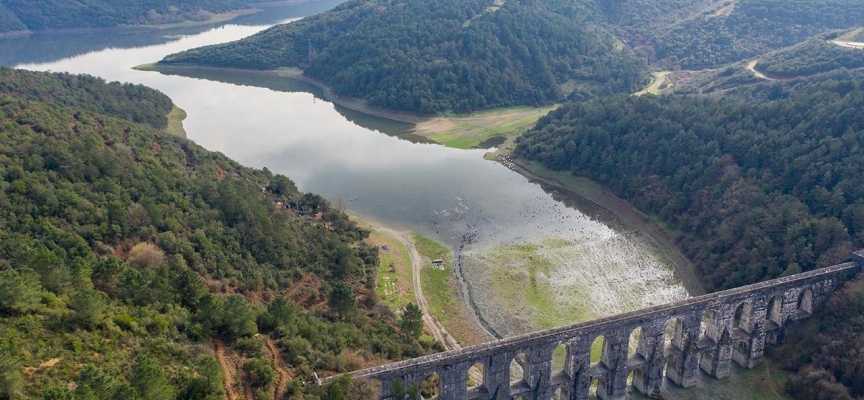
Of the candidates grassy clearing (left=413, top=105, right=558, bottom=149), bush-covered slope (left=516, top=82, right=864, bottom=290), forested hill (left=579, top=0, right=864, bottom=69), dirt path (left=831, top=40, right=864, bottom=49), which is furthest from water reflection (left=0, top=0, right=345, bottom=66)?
dirt path (left=831, top=40, right=864, bottom=49)

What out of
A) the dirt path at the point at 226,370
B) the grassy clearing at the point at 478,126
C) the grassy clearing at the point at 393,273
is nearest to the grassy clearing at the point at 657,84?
the grassy clearing at the point at 478,126

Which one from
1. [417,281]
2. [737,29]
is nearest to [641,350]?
[417,281]

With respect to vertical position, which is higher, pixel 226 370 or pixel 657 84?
pixel 657 84

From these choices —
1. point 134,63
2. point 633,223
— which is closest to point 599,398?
point 633,223

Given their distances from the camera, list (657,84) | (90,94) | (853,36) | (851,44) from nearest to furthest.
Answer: (90,94)
(851,44)
(853,36)
(657,84)

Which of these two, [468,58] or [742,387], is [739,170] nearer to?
[742,387]

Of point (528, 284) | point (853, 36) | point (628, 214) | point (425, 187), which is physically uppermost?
point (853, 36)

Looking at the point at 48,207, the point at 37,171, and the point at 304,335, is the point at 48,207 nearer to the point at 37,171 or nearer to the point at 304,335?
the point at 37,171
